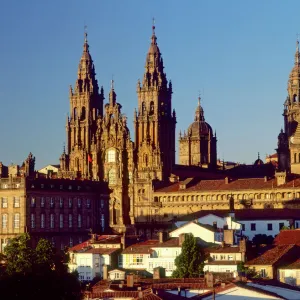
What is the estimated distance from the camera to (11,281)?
3620 inches

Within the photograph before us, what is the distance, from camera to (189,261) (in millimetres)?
118250

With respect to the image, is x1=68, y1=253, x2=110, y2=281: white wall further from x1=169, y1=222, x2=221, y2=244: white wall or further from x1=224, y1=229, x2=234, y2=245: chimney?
x1=224, y1=229, x2=234, y2=245: chimney

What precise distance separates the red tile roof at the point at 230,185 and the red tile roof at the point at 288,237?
129 ft

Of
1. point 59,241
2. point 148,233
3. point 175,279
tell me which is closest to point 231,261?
point 175,279

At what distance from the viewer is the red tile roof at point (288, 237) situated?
129375mm

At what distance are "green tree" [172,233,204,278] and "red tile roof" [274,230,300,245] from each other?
43.6 ft

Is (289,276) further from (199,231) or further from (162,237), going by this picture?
(162,237)

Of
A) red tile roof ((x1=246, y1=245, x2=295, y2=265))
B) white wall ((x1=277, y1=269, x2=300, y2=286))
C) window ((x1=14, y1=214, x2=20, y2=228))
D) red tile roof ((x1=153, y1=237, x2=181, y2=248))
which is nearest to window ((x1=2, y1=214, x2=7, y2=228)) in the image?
window ((x1=14, y1=214, x2=20, y2=228))

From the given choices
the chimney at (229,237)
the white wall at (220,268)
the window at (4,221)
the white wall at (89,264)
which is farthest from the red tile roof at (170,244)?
the window at (4,221)

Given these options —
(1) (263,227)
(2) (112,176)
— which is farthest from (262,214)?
(2) (112,176)

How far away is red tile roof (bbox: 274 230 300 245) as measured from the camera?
424 ft

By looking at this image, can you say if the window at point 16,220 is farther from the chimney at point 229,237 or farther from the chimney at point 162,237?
the chimney at point 229,237

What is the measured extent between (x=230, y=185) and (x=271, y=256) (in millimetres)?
63953

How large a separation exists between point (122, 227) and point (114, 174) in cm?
2165
